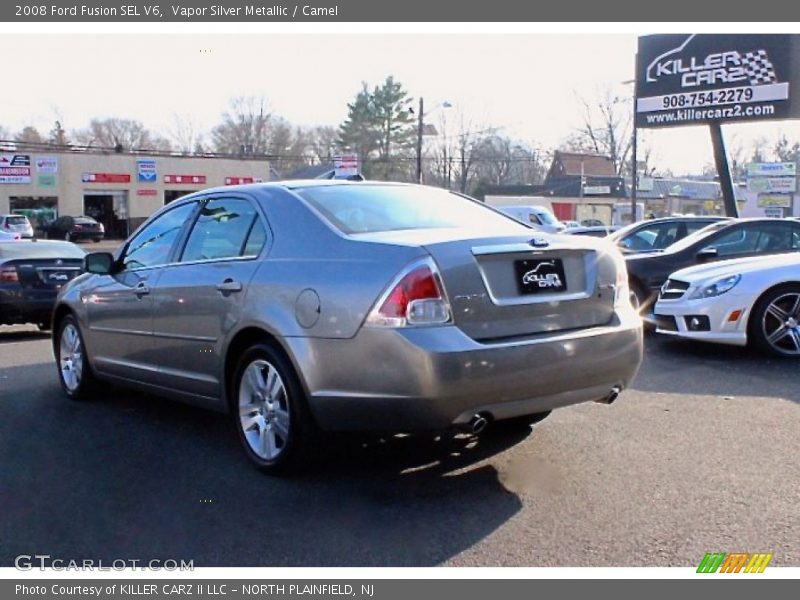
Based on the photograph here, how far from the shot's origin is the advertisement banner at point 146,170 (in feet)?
158

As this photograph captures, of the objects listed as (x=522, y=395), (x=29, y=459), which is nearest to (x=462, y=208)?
(x=522, y=395)

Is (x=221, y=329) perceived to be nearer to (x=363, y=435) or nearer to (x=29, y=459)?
(x=363, y=435)

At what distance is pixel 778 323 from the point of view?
767 centimetres

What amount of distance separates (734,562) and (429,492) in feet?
4.86

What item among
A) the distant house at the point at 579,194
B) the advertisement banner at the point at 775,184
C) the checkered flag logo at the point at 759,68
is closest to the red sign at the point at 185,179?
the distant house at the point at 579,194

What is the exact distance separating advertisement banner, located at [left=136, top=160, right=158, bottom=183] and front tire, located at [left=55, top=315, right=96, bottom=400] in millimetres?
43674

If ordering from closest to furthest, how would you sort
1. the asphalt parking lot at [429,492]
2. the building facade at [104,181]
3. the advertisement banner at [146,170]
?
the asphalt parking lot at [429,492]
the building facade at [104,181]
the advertisement banner at [146,170]

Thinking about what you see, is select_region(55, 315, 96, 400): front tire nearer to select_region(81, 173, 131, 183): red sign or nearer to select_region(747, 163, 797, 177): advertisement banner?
select_region(81, 173, 131, 183): red sign

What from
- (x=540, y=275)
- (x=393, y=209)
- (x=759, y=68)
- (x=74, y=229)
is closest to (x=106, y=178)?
(x=74, y=229)

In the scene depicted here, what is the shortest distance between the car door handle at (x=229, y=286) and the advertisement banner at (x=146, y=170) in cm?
4623

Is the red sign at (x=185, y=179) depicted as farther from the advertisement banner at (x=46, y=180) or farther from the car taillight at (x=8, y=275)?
the car taillight at (x=8, y=275)

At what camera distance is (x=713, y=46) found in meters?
22.7

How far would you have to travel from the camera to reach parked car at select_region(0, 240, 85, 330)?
34.5 ft

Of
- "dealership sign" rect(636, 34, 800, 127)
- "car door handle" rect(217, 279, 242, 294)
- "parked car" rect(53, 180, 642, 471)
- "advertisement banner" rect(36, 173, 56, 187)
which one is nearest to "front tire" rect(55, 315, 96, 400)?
"parked car" rect(53, 180, 642, 471)
